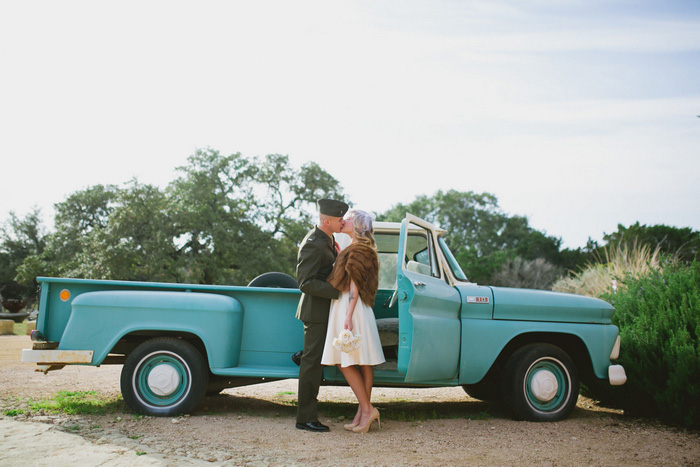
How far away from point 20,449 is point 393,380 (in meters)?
3.12

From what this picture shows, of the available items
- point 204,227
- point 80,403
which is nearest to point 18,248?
point 204,227

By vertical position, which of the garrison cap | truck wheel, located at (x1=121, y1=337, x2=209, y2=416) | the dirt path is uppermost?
the garrison cap

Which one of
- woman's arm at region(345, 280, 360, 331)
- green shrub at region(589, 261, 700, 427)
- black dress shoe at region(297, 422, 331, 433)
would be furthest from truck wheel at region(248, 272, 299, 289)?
green shrub at region(589, 261, 700, 427)

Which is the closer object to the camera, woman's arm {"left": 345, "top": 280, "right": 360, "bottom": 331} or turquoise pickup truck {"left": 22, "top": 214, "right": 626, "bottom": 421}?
woman's arm {"left": 345, "top": 280, "right": 360, "bottom": 331}

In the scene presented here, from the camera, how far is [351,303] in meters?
4.99

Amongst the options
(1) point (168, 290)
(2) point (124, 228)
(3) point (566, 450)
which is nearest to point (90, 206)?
(2) point (124, 228)

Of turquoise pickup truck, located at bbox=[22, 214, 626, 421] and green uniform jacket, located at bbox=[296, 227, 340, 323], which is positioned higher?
green uniform jacket, located at bbox=[296, 227, 340, 323]

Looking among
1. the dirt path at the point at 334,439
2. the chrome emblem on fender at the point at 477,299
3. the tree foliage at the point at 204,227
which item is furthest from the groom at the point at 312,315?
the tree foliage at the point at 204,227

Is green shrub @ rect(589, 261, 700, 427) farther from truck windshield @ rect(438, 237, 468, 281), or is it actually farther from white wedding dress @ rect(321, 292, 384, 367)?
white wedding dress @ rect(321, 292, 384, 367)

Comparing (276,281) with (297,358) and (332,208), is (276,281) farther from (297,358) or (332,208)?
(332,208)

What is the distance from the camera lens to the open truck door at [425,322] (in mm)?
5016

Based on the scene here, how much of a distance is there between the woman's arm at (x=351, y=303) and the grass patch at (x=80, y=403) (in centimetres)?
255

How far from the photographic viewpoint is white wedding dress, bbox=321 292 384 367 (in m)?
4.97

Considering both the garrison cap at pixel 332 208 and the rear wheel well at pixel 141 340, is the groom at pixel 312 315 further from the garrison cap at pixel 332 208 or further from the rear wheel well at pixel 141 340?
the rear wheel well at pixel 141 340
